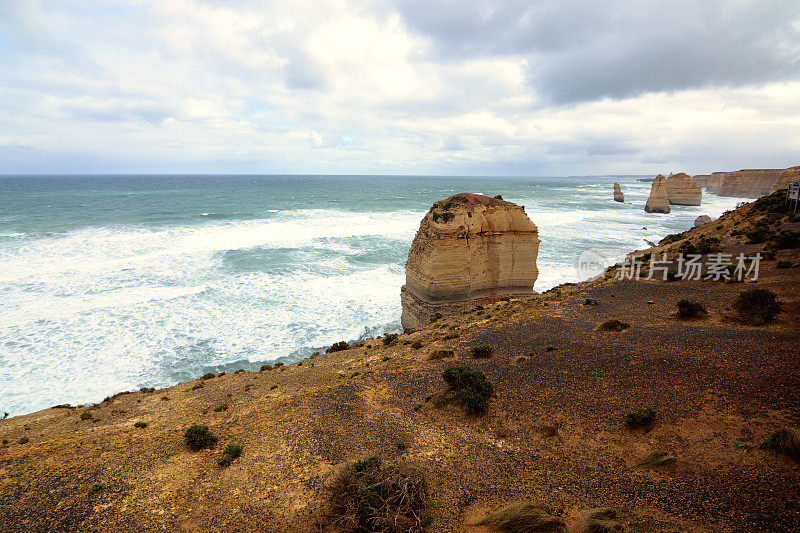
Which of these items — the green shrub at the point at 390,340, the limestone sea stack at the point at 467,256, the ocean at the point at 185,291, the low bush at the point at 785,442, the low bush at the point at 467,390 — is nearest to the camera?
the low bush at the point at 785,442

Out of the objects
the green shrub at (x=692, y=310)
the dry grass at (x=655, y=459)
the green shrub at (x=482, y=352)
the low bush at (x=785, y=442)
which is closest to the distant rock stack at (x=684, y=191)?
the green shrub at (x=692, y=310)

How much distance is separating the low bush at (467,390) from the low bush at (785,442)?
219 inches

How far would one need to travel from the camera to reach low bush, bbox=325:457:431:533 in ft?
19.4

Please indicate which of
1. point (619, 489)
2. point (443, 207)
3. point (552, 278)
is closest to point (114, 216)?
point (443, 207)

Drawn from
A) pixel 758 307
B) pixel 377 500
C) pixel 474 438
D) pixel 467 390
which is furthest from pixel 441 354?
pixel 758 307

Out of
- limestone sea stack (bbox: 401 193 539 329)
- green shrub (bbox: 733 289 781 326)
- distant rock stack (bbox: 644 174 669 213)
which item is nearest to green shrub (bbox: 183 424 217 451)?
limestone sea stack (bbox: 401 193 539 329)

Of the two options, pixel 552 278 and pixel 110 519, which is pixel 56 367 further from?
pixel 552 278

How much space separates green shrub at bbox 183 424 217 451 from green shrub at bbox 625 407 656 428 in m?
10.1

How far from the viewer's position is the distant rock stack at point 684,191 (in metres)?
78.1

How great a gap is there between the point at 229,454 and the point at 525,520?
21.9ft

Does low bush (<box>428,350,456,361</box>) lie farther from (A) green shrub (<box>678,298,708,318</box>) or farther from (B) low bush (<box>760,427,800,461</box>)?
(A) green shrub (<box>678,298,708,318</box>)

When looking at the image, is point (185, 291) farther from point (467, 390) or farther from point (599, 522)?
point (599, 522)

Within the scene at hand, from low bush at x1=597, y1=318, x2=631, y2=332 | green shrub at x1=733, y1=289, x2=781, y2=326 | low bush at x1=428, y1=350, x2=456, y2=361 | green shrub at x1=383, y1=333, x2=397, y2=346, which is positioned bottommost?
green shrub at x1=383, y1=333, x2=397, y2=346

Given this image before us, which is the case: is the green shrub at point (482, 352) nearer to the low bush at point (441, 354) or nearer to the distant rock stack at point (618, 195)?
the low bush at point (441, 354)
